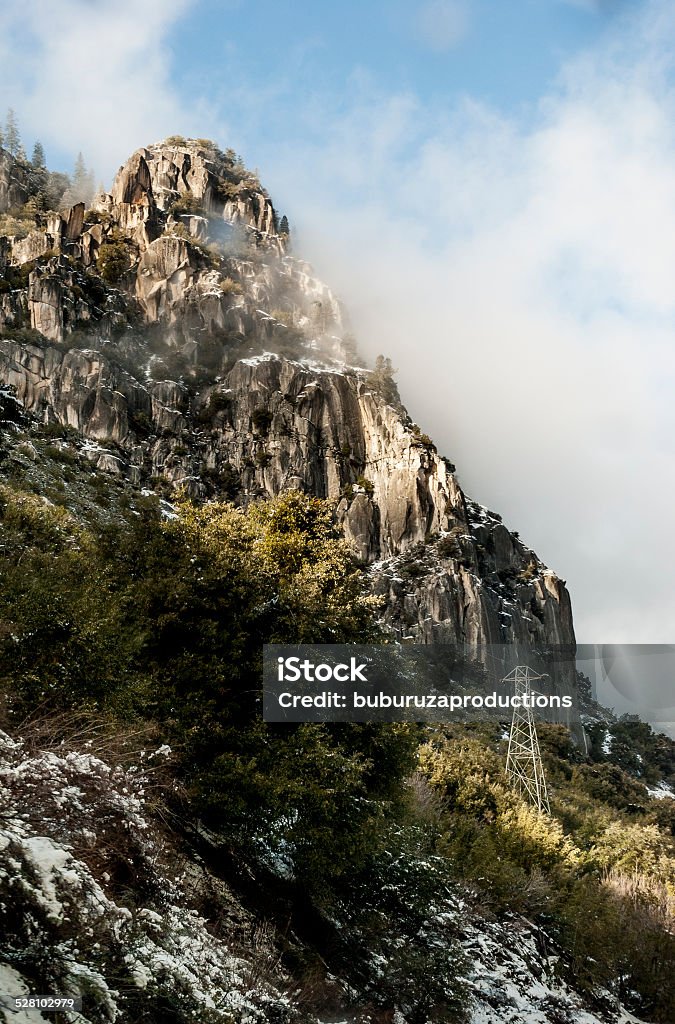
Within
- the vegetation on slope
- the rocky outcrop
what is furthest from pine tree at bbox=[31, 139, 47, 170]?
the vegetation on slope

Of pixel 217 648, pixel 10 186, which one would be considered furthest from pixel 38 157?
pixel 217 648

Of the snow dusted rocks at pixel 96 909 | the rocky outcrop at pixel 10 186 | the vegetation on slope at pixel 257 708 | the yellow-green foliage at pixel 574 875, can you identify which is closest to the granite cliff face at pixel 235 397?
the rocky outcrop at pixel 10 186

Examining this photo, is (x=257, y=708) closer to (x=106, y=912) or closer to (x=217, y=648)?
(x=217, y=648)

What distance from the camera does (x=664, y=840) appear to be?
41.2 m

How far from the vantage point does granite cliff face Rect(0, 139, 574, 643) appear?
379 feet

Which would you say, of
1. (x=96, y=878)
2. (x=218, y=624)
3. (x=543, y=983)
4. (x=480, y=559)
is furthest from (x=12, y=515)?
(x=480, y=559)

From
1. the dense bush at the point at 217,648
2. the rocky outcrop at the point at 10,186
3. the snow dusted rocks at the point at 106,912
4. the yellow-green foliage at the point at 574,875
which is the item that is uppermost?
the rocky outcrop at the point at 10,186

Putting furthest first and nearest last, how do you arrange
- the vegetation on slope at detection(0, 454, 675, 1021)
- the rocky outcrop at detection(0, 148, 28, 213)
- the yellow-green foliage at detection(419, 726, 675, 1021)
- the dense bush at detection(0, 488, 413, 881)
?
the rocky outcrop at detection(0, 148, 28, 213)
the yellow-green foliage at detection(419, 726, 675, 1021)
the vegetation on slope at detection(0, 454, 675, 1021)
the dense bush at detection(0, 488, 413, 881)

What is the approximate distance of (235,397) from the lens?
135 metres

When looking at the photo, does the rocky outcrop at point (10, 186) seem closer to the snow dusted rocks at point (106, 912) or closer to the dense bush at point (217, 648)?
the dense bush at point (217, 648)

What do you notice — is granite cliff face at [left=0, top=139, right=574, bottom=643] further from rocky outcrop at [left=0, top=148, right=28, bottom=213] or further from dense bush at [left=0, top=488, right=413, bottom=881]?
dense bush at [left=0, top=488, right=413, bottom=881]

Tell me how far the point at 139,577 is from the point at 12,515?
239 inches

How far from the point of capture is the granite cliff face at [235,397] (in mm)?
115375

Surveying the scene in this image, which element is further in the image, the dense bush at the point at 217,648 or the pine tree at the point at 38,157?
the pine tree at the point at 38,157
